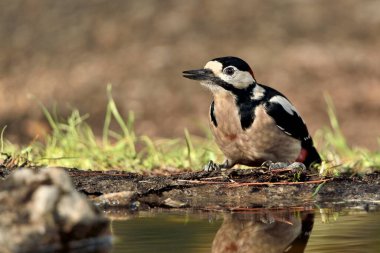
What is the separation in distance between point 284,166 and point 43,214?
2.82 metres

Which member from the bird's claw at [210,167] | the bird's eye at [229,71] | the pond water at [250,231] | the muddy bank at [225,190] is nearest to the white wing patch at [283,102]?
the bird's eye at [229,71]

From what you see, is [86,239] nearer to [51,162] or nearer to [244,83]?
[244,83]

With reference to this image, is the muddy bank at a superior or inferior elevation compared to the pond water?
superior

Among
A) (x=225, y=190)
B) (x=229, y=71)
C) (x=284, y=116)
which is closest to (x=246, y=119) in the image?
(x=284, y=116)

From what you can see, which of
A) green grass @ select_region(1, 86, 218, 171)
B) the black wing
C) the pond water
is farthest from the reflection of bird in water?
green grass @ select_region(1, 86, 218, 171)

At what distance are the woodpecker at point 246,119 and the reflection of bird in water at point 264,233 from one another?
4.33 ft

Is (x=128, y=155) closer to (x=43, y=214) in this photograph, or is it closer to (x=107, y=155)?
(x=107, y=155)

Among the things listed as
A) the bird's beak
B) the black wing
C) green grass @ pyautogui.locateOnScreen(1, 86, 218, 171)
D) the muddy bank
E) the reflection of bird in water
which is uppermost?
the bird's beak

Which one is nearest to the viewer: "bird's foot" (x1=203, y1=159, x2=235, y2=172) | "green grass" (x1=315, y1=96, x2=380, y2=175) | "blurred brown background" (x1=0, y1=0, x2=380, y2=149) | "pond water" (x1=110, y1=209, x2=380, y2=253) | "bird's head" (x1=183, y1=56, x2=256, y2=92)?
"pond water" (x1=110, y1=209, x2=380, y2=253)

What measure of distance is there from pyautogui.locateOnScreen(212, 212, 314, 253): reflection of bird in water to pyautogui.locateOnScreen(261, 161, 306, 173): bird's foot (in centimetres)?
82

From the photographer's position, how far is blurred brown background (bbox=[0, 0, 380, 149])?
12.6m

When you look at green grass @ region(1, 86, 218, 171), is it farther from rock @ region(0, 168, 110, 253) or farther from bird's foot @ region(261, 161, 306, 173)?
rock @ region(0, 168, 110, 253)

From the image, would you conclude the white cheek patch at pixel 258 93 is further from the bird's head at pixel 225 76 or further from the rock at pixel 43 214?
the rock at pixel 43 214

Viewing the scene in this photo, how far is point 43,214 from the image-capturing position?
4.02 m
